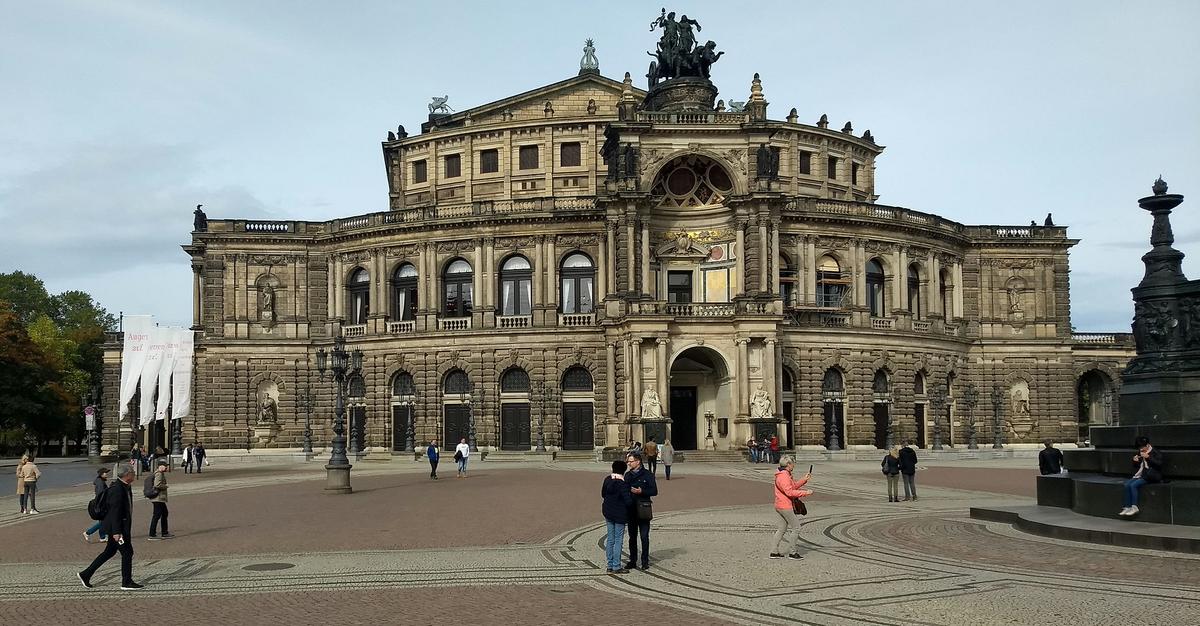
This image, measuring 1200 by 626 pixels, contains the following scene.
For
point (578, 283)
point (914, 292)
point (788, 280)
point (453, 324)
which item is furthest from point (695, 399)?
point (914, 292)

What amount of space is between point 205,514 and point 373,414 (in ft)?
134

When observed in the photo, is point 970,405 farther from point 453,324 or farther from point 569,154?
point 453,324

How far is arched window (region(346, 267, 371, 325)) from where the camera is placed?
72062 mm

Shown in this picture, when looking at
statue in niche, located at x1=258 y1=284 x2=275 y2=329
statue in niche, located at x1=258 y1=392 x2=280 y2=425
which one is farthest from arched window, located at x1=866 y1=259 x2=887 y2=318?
statue in niche, located at x1=258 y1=392 x2=280 y2=425

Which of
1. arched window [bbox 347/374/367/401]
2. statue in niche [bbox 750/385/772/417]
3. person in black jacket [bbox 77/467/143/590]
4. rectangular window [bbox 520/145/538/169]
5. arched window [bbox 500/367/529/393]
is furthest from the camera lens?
rectangular window [bbox 520/145/538/169]

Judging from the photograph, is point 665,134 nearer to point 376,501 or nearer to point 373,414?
point 373,414

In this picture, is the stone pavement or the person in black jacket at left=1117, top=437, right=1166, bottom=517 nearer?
the stone pavement

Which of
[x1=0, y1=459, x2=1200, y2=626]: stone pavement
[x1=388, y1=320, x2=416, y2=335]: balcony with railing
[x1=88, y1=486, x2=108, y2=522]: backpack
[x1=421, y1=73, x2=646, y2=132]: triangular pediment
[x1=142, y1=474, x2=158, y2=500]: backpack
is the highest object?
[x1=421, y1=73, x2=646, y2=132]: triangular pediment

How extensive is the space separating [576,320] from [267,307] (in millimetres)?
21229

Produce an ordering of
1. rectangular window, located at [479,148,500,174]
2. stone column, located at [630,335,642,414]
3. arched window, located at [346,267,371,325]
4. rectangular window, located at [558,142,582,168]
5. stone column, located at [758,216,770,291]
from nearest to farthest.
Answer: stone column, located at [630,335,642,414] → stone column, located at [758,216,770,291] → arched window, located at [346,267,371,325] → rectangular window, located at [558,142,582,168] → rectangular window, located at [479,148,500,174]

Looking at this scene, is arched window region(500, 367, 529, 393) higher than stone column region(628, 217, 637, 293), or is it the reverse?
stone column region(628, 217, 637, 293)

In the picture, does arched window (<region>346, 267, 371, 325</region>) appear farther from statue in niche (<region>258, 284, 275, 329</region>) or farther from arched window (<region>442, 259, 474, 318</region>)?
arched window (<region>442, 259, 474, 318</region>)

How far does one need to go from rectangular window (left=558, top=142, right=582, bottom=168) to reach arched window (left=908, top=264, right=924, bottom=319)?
23199 mm

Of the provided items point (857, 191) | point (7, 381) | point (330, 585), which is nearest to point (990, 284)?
point (857, 191)
